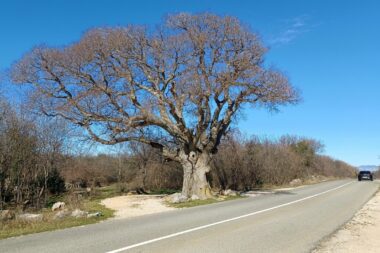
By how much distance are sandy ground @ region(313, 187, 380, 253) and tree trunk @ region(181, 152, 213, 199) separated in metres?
13.8

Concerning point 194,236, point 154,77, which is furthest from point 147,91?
point 194,236

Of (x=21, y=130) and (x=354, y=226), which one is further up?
(x=21, y=130)

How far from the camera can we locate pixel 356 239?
436 inches

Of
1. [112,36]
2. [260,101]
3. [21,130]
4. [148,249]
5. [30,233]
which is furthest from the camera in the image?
[260,101]

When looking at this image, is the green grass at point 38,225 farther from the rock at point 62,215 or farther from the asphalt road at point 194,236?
the asphalt road at point 194,236

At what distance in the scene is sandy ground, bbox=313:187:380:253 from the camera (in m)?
9.67

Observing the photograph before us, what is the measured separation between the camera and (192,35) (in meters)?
27.1

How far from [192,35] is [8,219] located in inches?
642

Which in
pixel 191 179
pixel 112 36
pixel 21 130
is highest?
pixel 112 36

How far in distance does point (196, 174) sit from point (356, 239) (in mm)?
18080

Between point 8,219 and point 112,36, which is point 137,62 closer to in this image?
point 112,36

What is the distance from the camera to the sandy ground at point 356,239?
381 inches

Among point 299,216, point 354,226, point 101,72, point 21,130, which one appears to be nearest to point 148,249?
point 354,226

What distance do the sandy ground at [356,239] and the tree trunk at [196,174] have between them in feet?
45.4
